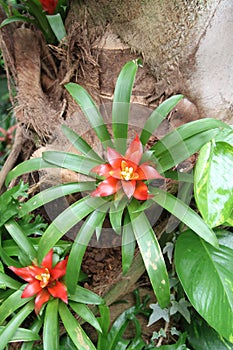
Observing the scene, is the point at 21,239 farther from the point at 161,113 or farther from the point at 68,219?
the point at 161,113

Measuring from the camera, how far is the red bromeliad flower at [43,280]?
4.32ft

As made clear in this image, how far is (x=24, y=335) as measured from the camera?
133 centimetres

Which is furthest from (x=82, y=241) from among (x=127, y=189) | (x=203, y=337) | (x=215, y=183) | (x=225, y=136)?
(x=203, y=337)

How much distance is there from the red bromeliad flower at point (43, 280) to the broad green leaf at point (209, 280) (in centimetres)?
38

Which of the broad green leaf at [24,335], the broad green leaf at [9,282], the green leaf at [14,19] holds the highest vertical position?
the green leaf at [14,19]

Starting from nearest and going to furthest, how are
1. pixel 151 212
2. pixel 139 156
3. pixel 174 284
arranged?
pixel 139 156 < pixel 151 212 < pixel 174 284

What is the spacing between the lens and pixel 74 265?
1.24m

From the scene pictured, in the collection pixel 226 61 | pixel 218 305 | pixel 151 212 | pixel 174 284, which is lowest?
pixel 174 284

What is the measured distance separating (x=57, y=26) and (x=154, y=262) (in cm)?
94

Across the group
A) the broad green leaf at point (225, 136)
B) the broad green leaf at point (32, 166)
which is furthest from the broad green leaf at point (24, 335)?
the broad green leaf at point (225, 136)

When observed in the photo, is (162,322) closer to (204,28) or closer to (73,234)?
(73,234)

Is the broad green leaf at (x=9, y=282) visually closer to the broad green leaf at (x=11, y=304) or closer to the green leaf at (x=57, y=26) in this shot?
the broad green leaf at (x=11, y=304)

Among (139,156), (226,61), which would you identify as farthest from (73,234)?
(226,61)

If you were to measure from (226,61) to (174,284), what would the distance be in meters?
0.82
